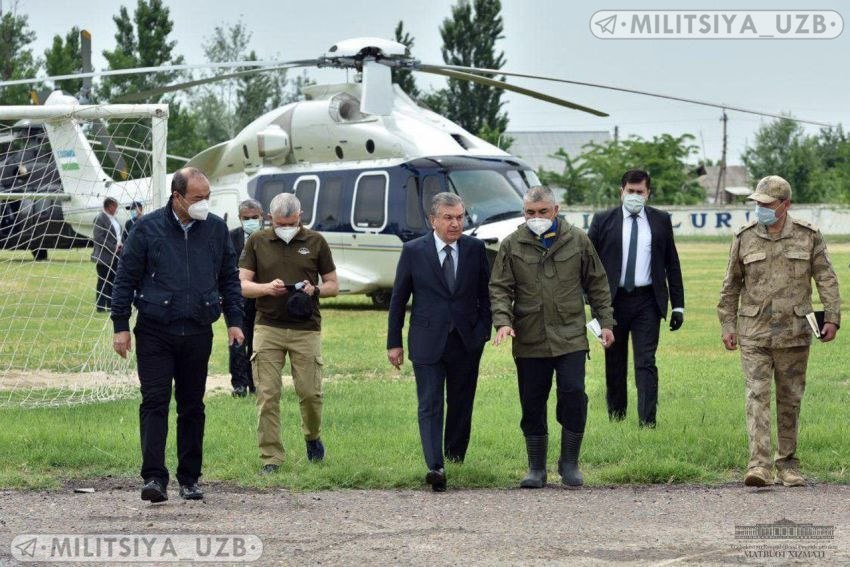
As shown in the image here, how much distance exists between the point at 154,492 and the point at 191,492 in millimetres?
300

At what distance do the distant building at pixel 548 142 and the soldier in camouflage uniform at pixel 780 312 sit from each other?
10911cm

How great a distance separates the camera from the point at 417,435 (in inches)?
417

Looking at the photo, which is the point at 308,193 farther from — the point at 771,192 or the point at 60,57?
the point at 60,57

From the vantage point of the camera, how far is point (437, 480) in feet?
28.9

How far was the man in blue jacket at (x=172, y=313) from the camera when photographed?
27.9 feet

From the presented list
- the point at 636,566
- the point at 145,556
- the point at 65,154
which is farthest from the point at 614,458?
the point at 65,154

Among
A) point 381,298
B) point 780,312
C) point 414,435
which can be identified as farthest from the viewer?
point 381,298

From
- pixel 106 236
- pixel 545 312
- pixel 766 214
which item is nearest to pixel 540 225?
pixel 545 312

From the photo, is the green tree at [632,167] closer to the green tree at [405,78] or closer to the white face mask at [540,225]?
the green tree at [405,78]

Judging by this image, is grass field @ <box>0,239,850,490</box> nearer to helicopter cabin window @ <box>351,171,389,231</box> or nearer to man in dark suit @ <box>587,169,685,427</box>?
man in dark suit @ <box>587,169,685,427</box>

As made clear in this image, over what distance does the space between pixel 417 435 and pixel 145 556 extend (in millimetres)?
3907

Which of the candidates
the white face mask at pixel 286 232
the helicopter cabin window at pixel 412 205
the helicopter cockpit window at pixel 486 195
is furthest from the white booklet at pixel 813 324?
the helicopter cabin window at pixel 412 205

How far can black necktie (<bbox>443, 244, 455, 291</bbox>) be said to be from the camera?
918 centimetres

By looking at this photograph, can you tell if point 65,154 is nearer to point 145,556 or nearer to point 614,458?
point 614,458
